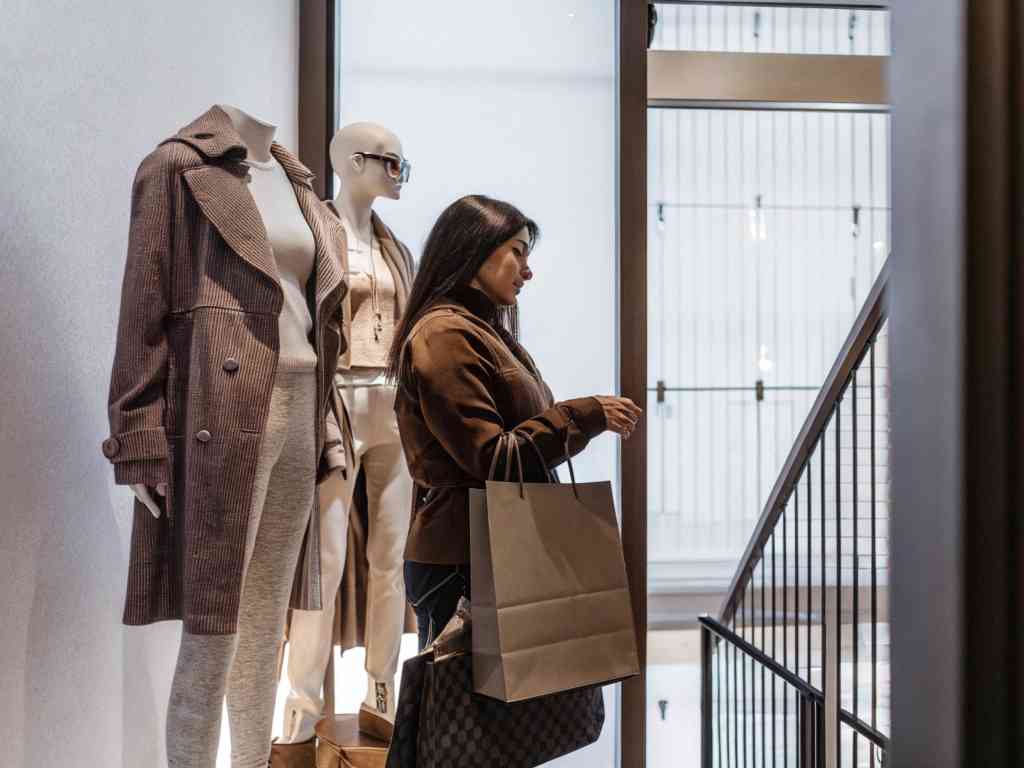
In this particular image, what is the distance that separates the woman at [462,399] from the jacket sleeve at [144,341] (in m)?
Answer: 0.42

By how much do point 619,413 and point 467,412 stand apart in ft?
0.97

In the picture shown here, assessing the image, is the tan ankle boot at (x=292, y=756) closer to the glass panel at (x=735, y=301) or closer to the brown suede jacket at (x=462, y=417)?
the brown suede jacket at (x=462, y=417)

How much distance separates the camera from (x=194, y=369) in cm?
137

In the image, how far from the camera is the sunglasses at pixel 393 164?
85.3 inches

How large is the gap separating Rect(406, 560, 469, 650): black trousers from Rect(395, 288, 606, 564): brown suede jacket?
0.05 metres

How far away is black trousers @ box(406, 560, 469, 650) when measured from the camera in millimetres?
1555

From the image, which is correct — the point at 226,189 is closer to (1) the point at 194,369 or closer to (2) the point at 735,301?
(1) the point at 194,369

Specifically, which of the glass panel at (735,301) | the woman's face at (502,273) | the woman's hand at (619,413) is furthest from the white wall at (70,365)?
the glass panel at (735,301)

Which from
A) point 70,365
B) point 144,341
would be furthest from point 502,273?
point 70,365

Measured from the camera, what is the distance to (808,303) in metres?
4.96

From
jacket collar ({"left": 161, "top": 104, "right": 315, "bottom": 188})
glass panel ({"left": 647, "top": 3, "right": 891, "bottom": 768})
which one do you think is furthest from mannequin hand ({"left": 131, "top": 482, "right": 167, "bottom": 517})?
glass panel ({"left": 647, "top": 3, "right": 891, "bottom": 768})

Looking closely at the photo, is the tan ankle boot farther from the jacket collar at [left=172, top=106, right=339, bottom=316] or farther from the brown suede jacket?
the jacket collar at [left=172, top=106, right=339, bottom=316]

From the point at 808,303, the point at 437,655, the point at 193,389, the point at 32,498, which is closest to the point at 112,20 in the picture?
the point at 193,389

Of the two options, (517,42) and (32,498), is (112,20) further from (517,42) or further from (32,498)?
(517,42)
